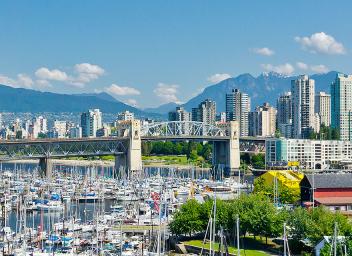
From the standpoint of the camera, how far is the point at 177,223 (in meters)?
36.8

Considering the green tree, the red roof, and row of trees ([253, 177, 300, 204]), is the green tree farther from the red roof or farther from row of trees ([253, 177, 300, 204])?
the red roof

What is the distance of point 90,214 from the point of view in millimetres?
51625

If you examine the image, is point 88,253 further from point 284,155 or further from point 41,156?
point 284,155

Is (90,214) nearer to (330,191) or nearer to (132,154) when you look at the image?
(330,191)

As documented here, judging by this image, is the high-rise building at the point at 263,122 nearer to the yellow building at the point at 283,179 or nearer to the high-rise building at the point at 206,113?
the high-rise building at the point at 206,113

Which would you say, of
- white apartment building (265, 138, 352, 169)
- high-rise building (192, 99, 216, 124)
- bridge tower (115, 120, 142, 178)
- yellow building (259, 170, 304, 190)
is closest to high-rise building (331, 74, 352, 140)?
white apartment building (265, 138, 352, 169)

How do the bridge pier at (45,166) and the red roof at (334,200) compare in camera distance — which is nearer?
the red roof at (334,200)

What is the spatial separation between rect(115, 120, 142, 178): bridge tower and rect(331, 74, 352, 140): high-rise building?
59.6 m

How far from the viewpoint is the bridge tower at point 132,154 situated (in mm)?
94688

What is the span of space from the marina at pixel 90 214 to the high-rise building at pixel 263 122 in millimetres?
94521

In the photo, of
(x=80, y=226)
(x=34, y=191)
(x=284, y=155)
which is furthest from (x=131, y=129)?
(x=80, y=226)

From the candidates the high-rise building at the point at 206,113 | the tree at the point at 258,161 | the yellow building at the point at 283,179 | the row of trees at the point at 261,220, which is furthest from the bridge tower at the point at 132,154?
the high-rise building at the point at 206,113

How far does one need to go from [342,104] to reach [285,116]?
2513 centimetres

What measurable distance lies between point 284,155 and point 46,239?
7182 cm
